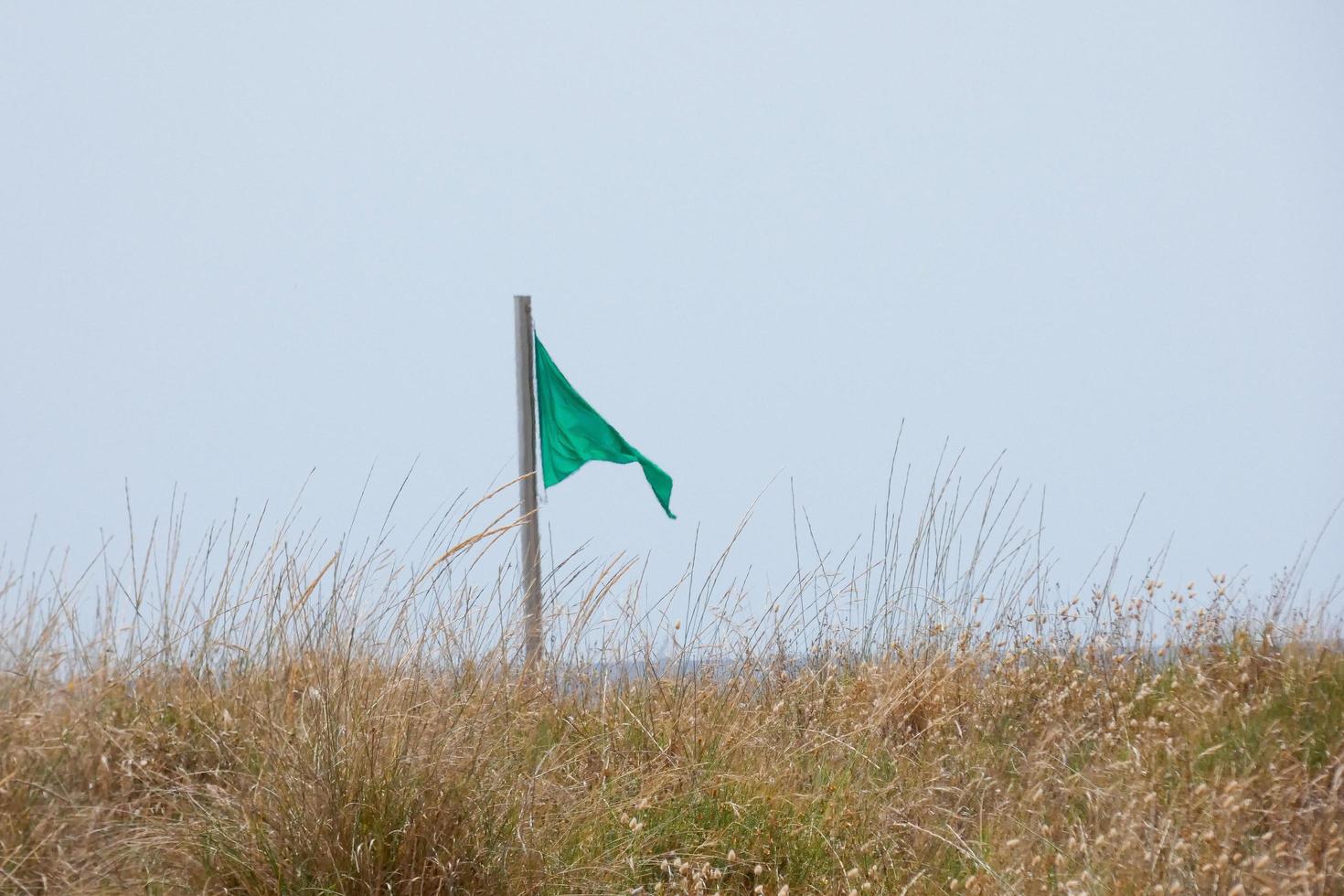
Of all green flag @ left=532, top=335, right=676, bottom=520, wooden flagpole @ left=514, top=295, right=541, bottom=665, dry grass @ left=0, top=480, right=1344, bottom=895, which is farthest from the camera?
green flag @ left=532, top=335, right=676, bottom=520

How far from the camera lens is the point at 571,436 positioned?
22.3 feet

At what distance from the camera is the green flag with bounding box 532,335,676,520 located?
22.0ft

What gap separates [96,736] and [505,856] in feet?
5.45

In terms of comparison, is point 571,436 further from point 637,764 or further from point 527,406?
point 637,764

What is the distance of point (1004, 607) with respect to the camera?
5879 millimetres

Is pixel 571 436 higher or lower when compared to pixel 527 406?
lower

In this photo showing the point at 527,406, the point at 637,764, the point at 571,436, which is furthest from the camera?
the point at 571,436

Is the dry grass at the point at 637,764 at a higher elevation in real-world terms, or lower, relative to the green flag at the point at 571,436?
lower

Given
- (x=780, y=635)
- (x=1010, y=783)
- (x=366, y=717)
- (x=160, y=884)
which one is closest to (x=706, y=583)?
(x=780, y=635)

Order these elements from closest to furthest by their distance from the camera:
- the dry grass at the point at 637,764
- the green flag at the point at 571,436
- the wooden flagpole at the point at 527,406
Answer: the dry grass at the point at 637,764 → the wooden flagpole at the point at 527,406 → the green flag at the point at 571,436

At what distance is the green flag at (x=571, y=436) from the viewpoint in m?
6.71

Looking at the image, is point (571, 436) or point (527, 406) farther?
point (571, 436)

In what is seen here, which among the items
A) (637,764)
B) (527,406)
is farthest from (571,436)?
(637,764)

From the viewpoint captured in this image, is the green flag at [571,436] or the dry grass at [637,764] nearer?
the dry grass at [637,764]
